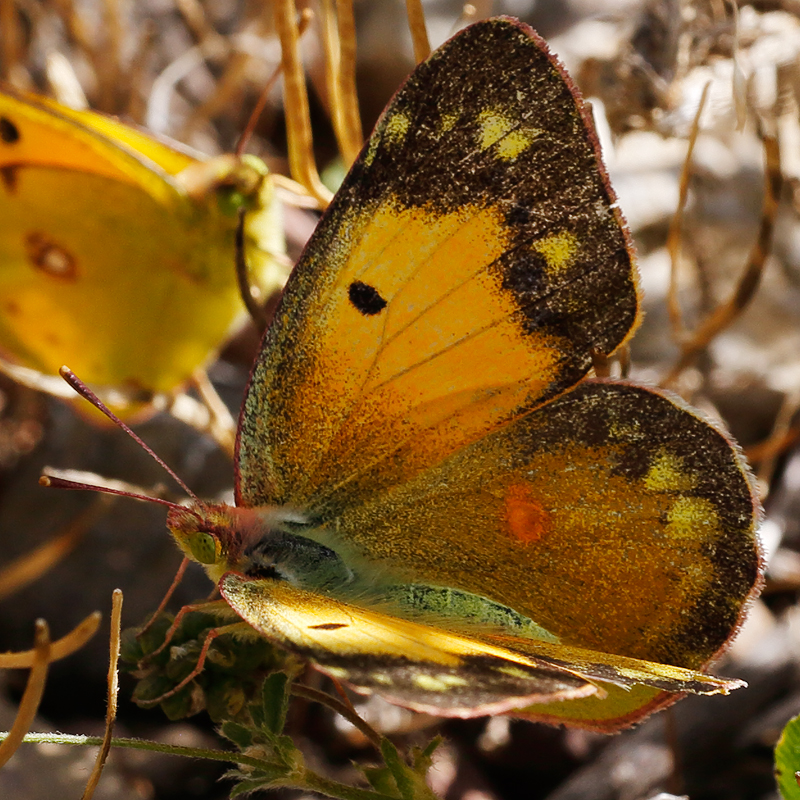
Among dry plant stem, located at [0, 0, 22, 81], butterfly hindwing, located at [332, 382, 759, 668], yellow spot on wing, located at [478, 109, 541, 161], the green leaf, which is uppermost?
dry plant stem, located at [0, 0, 22, 81]

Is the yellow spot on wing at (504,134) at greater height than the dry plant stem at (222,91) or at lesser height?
lesser

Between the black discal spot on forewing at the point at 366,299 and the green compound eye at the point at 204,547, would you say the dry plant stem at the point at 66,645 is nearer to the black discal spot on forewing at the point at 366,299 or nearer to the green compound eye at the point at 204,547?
the green compound eye at the point at 204,547

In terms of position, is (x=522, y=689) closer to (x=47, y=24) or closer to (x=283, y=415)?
(x=283, y=415)

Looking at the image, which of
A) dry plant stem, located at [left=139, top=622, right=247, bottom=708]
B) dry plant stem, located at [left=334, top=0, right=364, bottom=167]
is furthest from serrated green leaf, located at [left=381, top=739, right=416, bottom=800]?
dry plant stem, located at [left=334, top=0, right=364, bottom=167]

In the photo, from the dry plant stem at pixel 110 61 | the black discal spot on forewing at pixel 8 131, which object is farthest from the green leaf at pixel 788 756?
the dry plant stem at pixel 110 61

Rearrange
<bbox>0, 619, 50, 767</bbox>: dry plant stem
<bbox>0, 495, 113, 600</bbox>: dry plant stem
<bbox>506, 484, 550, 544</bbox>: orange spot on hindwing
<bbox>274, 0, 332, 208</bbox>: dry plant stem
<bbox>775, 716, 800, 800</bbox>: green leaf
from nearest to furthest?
<bbox>0, 619, 50, 767</bbox>: dry plant stem
<bbox>775, 716, 800, 800</bbox>: green leaf
<bbox>506, 484, 550, 544</bbox>: orange spot on hindwing
<bbox>274, 0, 332, 208</bbox>: dry plant stem
<bbox>0, 495, 113, 600</bbox>: dry plant stem

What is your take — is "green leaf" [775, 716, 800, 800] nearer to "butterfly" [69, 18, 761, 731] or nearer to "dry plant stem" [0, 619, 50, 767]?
"butterfly" [69, 18, 761, 731]
